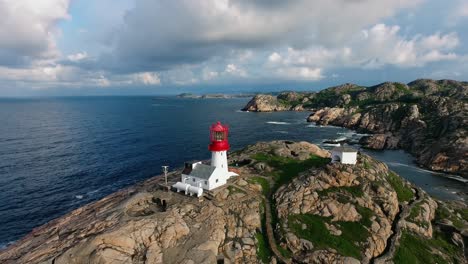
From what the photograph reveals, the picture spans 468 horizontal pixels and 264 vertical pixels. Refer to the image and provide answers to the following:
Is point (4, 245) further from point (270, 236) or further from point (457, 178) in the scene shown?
point (457, 178)

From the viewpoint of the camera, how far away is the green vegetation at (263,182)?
44.1 meters

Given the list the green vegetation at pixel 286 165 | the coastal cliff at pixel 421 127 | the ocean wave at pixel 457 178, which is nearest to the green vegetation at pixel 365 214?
the green vegetation at pixel 286 165

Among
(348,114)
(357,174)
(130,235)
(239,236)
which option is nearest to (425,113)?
(348,114)

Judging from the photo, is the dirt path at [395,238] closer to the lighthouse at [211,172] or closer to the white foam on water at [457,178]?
the lighthouse at [211,172]

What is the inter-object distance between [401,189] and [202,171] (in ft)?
112

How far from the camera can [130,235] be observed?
32.1 metres

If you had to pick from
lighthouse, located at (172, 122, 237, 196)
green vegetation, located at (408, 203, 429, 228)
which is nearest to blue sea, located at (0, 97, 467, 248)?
green vegetation, located at (408, 203, 429, 228)

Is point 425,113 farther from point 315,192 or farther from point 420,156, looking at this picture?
point 315,192

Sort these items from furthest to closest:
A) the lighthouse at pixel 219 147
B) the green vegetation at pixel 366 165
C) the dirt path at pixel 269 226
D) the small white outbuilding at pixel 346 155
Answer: the green vegetation at pixel 366 165 < the small white outbuilding at pixel 346 155 < the lighthouse at pixel 219 147 < the dirt path at pixel 269 226

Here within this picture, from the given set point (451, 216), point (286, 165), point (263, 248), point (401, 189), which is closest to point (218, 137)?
point (286, 165)

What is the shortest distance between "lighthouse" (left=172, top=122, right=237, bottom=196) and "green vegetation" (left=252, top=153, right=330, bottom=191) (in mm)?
9121

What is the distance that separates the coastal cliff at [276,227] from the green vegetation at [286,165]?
902 millimetres

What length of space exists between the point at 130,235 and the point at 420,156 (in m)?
97.4

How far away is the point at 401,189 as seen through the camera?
157 feet
